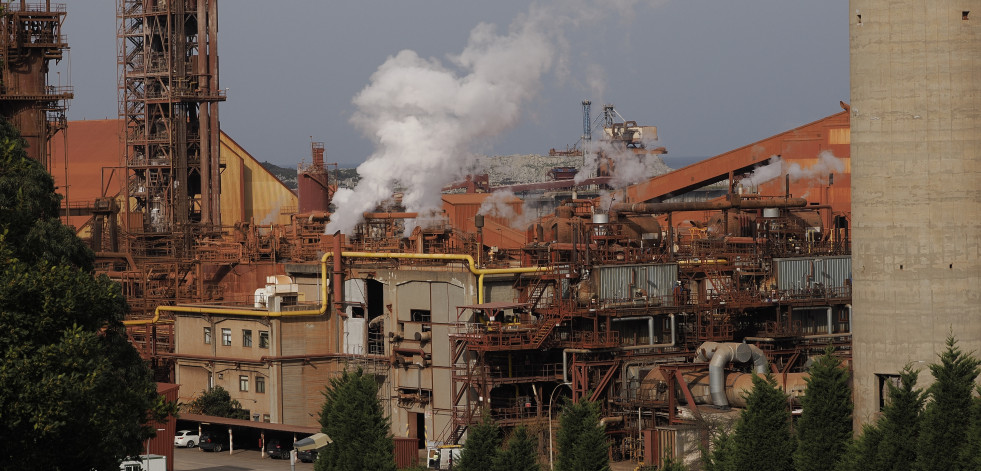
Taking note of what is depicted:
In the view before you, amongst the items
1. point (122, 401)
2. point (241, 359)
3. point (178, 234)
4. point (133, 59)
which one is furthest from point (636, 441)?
point (133, 59)

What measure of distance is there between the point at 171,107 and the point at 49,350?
57661 millimetres

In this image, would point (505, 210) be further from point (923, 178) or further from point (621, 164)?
point (621, 164)

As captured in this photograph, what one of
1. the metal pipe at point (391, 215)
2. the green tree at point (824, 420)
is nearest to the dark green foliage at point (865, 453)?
the green tree at point (824, 420)

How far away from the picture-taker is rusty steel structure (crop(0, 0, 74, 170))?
81875 millimetres

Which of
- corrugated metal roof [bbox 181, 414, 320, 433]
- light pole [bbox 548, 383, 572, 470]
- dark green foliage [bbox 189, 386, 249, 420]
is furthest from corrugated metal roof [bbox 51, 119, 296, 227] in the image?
light pole [bbox 548, 383, 572, 470]

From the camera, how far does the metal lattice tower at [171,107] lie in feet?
306

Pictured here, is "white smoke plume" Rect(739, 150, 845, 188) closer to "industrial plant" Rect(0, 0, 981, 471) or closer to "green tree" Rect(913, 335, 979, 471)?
"industrial plant" Rect(0, 0, 981, 471)

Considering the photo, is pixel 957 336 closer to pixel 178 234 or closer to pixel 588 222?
pixel 588 222

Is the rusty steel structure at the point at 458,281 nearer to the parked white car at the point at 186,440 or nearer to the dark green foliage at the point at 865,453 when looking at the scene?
the parked white car at the point at 186,440

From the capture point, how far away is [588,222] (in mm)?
68375

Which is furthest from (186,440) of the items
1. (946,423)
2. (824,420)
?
(946,423)

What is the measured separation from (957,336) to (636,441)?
1303cm

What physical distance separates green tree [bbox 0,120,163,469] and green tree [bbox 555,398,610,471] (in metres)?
→ 11.8

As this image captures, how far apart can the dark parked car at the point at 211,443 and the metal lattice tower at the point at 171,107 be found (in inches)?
976
